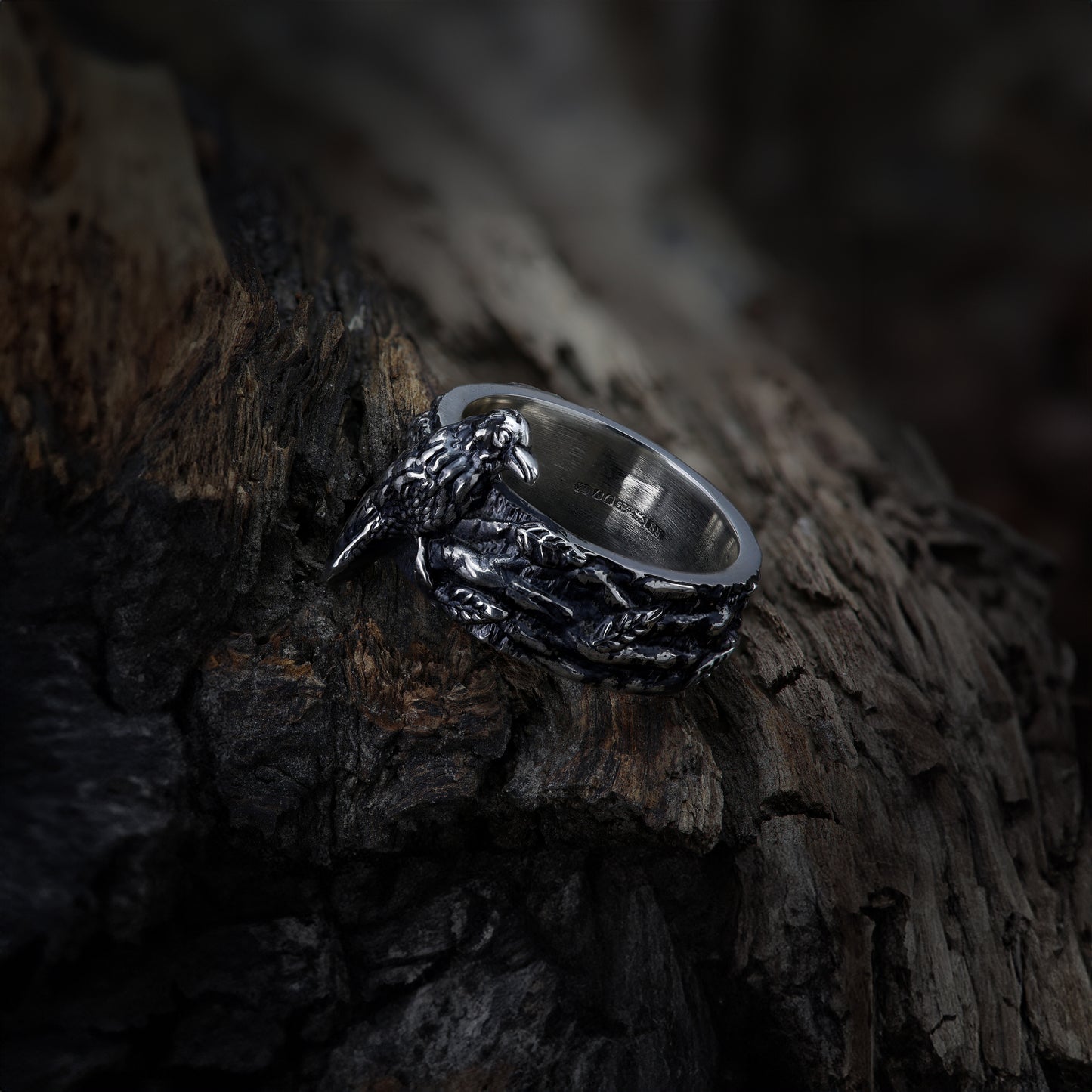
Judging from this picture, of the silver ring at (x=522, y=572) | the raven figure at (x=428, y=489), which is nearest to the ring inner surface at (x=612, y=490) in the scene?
the silver ring at (x=522, y=572)

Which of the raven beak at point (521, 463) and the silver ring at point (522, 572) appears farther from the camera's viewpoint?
the raven beak at point (521, 463)

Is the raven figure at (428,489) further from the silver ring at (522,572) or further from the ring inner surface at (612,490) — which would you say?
the ring inner surface at (612,490)

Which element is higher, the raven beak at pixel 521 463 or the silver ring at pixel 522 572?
the raven beak at pixel 521 463

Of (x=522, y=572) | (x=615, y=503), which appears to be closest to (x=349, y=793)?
(x=522, y=572)

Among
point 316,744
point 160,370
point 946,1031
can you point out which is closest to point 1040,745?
point 946,1031

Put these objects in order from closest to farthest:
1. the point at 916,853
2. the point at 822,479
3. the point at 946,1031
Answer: the point at 946,1031 → the point at 916,853 → the point at 822,479

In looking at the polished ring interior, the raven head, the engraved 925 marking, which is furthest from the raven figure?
the engraved 925 marking

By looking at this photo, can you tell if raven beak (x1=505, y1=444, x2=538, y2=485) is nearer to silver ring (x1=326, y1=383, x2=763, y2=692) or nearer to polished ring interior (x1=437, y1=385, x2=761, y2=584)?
silver ring (x1=326, y1=383, x2=763, y2=692)

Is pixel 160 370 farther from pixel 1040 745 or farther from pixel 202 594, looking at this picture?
pixel 1040 745
